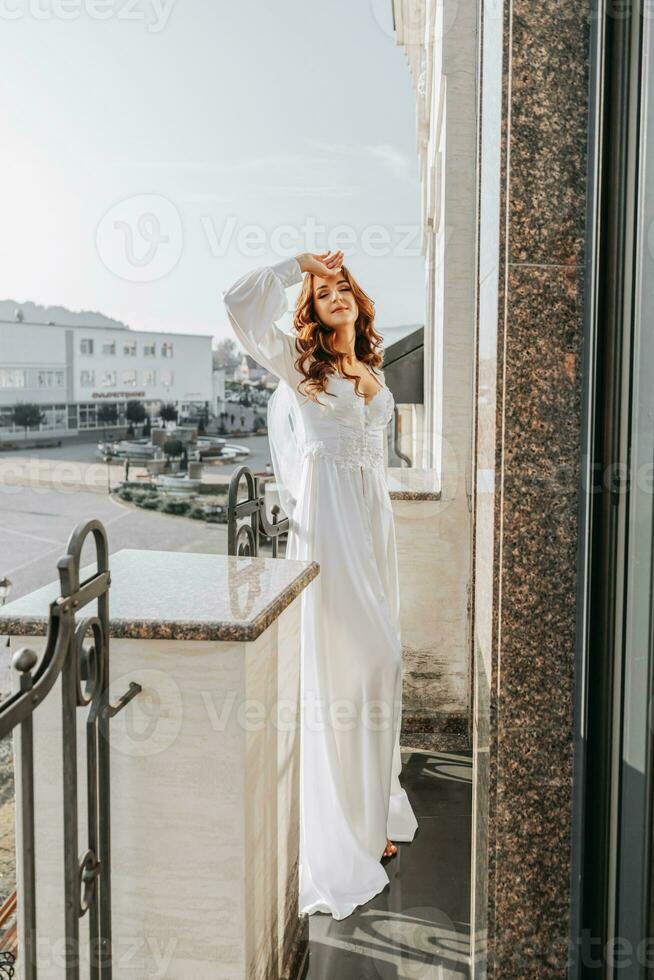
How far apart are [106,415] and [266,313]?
83.1 ft

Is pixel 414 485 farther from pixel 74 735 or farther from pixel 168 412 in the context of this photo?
pixel 168 412

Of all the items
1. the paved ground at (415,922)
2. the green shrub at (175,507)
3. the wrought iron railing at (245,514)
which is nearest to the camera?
the paved ground at (415,922)

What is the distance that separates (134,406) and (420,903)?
2523cm

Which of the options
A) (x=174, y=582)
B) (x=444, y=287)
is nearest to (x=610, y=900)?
(x=174, y=582)

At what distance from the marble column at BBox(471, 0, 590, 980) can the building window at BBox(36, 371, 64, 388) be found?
22990mm

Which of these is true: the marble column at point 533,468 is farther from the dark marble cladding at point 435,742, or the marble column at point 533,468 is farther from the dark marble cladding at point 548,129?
the dark marble cladding at point 435,742

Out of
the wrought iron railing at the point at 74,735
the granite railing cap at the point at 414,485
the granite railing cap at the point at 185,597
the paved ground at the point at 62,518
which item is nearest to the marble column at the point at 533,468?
the granite railing cap at the point at 185,597

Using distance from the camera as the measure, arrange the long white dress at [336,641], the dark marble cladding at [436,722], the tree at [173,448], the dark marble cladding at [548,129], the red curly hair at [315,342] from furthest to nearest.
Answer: the tree at [173,448]
the dark marble cladding at [436,722]
the red curly hair at [315,342]
the long white dress at [336,641]
the dark marble cladding at [548,129]

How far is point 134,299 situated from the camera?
39844 millimetres

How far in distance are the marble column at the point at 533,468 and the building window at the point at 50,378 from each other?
2299 centimetres

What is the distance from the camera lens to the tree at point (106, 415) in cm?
2705

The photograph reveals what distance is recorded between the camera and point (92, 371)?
2425 cm

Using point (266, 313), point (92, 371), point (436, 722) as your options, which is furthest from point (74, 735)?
point (92, 371)

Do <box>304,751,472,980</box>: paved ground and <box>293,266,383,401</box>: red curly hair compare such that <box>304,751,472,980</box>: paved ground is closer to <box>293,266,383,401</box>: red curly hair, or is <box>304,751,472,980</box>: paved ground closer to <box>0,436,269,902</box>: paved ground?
<box>293,266,383,401</box>: red curly hair
